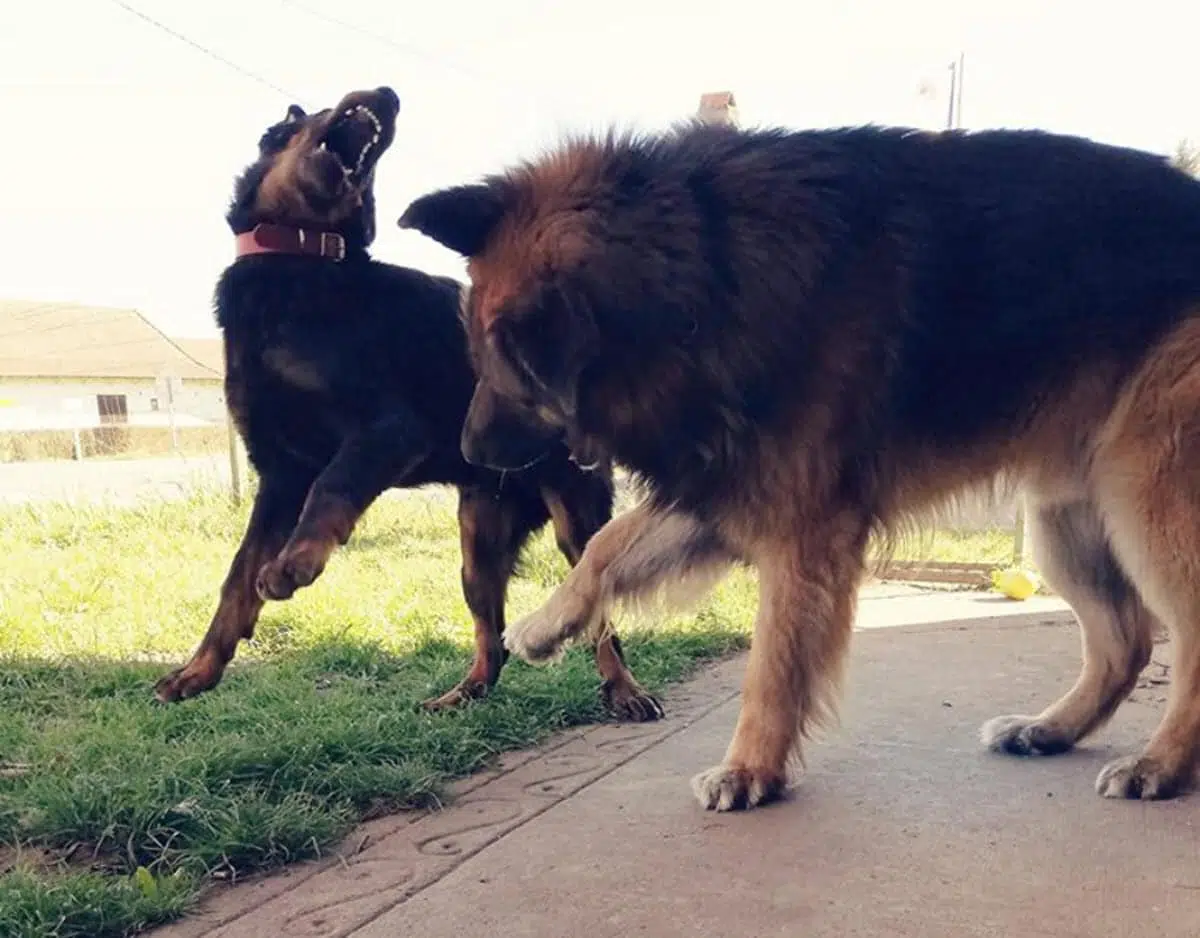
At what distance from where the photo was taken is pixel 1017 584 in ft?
19.8

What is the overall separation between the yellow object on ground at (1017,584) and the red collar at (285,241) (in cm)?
447

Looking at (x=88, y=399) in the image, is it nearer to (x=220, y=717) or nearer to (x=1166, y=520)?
(x=220, y=717)

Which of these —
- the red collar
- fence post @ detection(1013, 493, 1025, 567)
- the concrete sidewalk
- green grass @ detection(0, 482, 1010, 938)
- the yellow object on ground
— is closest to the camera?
the concrete sidewalk

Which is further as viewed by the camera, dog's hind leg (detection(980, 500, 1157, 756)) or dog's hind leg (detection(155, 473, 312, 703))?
dog's hind leg (detection(155, 473, 312, 703))

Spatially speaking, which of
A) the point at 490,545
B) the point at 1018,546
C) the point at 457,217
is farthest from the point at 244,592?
the point at 1018,546

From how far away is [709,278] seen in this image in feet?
8.20

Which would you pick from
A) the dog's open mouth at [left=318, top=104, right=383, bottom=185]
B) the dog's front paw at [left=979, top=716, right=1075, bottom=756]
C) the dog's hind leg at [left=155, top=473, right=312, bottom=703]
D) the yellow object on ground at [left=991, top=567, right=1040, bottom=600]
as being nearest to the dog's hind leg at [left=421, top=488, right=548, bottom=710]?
the dog's hind leg at [left=155, top=473, right=312, bottom=703]

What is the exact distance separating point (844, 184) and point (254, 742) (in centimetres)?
211

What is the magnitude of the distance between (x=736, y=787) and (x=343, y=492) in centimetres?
138

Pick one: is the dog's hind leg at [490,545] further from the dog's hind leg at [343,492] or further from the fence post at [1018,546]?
the fence post at [1018,546]

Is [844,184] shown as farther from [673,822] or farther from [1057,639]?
[1057,639]

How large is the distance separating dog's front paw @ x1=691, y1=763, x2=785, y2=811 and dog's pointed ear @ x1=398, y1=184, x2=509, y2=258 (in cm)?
141

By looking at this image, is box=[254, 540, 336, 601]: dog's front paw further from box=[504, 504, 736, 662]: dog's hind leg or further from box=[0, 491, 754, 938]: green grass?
box=[504, 504, 736, 662]: dog's hind leg

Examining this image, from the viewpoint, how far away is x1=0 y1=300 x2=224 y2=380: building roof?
38594 mm
